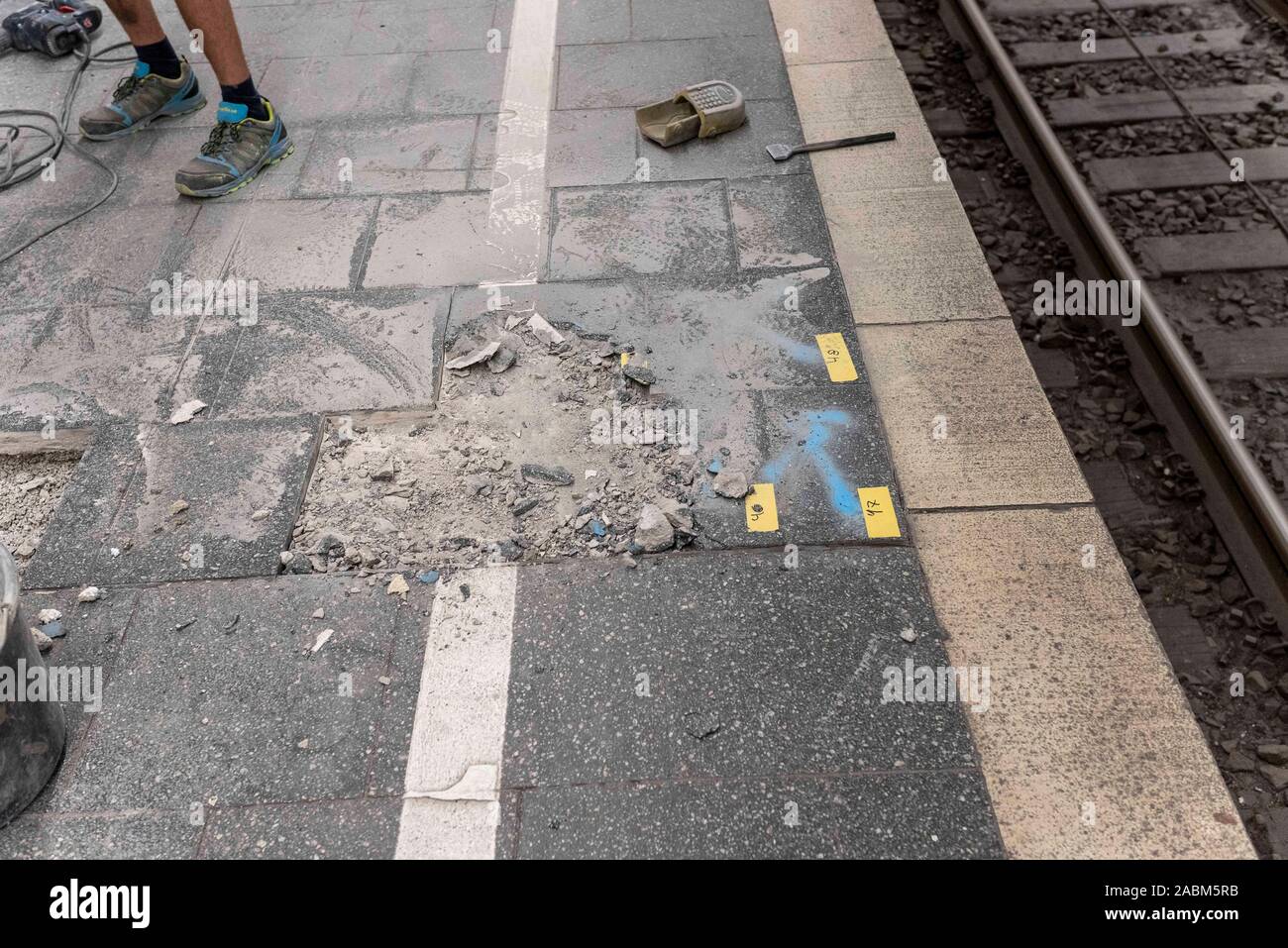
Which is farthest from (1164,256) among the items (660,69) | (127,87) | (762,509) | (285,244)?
(127,87)

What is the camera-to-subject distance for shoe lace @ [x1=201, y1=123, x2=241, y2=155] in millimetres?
4617

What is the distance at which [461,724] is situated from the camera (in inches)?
99.2

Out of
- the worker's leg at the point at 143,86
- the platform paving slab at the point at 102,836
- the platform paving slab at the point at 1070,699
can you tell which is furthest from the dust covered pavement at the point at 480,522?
the worker's leg at the point at 143,86

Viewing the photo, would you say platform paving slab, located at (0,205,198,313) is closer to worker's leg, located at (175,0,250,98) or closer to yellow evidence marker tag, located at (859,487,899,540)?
worker's leg, located at (175,0,250,98)

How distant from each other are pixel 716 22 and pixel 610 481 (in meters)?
4.20

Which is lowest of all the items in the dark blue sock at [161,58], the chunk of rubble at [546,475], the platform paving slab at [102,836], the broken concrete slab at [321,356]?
the platform paving slab at [102,836]

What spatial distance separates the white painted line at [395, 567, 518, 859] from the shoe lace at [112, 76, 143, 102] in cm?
410

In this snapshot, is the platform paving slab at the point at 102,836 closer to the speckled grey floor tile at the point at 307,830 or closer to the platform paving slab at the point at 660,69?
the speckled grey floor tile at the point at 307,830

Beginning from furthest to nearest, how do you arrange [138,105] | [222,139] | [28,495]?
[138,105] < [222,139] < [28,495]

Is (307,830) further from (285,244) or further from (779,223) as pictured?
(779,223)

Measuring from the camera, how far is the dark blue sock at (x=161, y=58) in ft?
16.5

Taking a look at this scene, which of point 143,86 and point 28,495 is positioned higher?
point 143,86

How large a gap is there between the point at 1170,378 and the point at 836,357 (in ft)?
4.53
